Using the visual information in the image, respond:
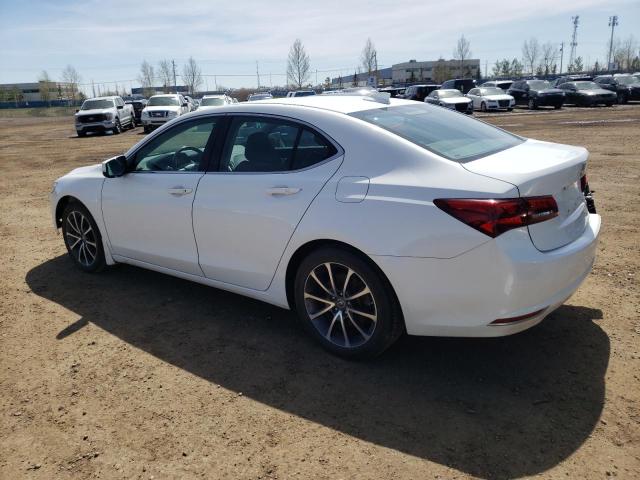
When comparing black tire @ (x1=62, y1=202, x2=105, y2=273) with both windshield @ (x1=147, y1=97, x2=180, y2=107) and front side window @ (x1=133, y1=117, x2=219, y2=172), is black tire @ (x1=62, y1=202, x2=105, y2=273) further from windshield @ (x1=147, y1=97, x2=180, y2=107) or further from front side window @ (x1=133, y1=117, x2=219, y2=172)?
windshield @ (x1=147, y1=97, x2=180, y2=107)

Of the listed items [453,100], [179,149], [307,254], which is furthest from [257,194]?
[453,100]

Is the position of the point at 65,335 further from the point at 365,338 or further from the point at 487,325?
the point at 487,325

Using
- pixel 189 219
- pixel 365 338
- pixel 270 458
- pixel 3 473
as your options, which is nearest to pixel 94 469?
pixel 3 473

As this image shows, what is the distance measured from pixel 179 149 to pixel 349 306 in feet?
6.91

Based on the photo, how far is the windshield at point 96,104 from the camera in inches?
1051

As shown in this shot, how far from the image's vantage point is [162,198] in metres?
4.27

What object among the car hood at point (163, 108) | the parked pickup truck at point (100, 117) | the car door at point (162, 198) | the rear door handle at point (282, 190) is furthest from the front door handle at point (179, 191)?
the parked pickup truck at point (100, 117)

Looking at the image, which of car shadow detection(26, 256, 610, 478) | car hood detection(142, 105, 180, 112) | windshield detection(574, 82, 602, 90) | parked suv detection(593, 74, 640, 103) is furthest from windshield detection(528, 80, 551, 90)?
car shadow detection(26, 256, 610, 478)

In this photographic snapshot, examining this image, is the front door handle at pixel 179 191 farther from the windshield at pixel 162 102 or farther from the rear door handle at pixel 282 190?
the windshield at pixel 162 102

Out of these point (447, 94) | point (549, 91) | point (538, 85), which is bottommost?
point (549, 91)

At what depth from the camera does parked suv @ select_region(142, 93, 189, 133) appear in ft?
85.9

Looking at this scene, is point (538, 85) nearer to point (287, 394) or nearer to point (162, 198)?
point (162, 198)

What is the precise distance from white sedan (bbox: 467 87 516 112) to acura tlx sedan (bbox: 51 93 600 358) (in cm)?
2982

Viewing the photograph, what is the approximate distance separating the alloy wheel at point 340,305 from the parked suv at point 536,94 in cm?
3249
